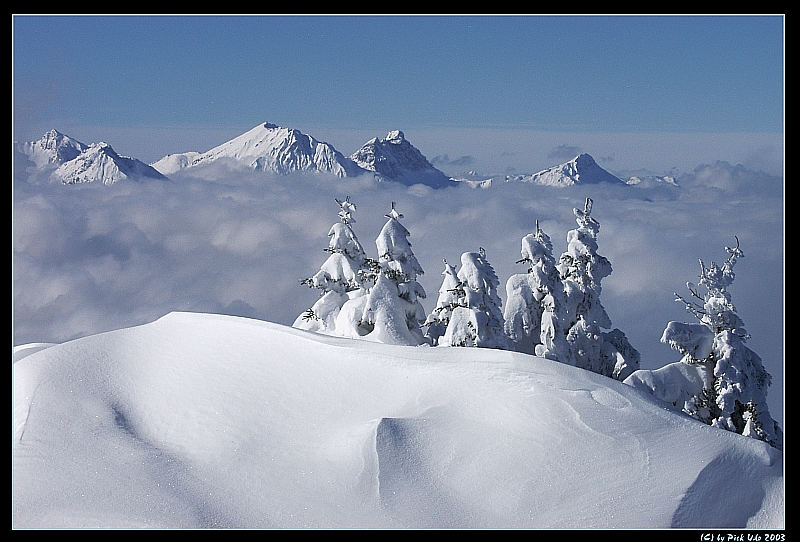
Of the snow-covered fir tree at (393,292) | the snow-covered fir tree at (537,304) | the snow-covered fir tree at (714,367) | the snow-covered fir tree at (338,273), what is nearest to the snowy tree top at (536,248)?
the snow-covered fir tree at (537,304)

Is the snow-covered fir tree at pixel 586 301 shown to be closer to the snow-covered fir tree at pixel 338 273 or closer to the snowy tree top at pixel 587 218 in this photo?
the snowy tree top at pixel 587 218

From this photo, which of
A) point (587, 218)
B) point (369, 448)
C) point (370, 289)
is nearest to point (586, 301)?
point (587, 218)

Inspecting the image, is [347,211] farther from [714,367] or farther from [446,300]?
[714,367]

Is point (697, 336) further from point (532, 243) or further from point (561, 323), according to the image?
point (532, 243)

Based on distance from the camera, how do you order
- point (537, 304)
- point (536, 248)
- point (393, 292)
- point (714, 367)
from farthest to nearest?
point (537, 304) < point (536, 248) < point (393, 292) < point (714, 367)

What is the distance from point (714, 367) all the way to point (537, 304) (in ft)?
20.1

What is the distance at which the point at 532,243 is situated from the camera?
76.8ft

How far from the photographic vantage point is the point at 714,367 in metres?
19.7

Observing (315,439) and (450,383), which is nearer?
(315,439)

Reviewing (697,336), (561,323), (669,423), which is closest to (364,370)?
(669,423)

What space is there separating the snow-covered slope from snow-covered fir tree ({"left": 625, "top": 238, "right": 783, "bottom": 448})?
31.7 ft

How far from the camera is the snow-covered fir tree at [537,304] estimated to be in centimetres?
2305
